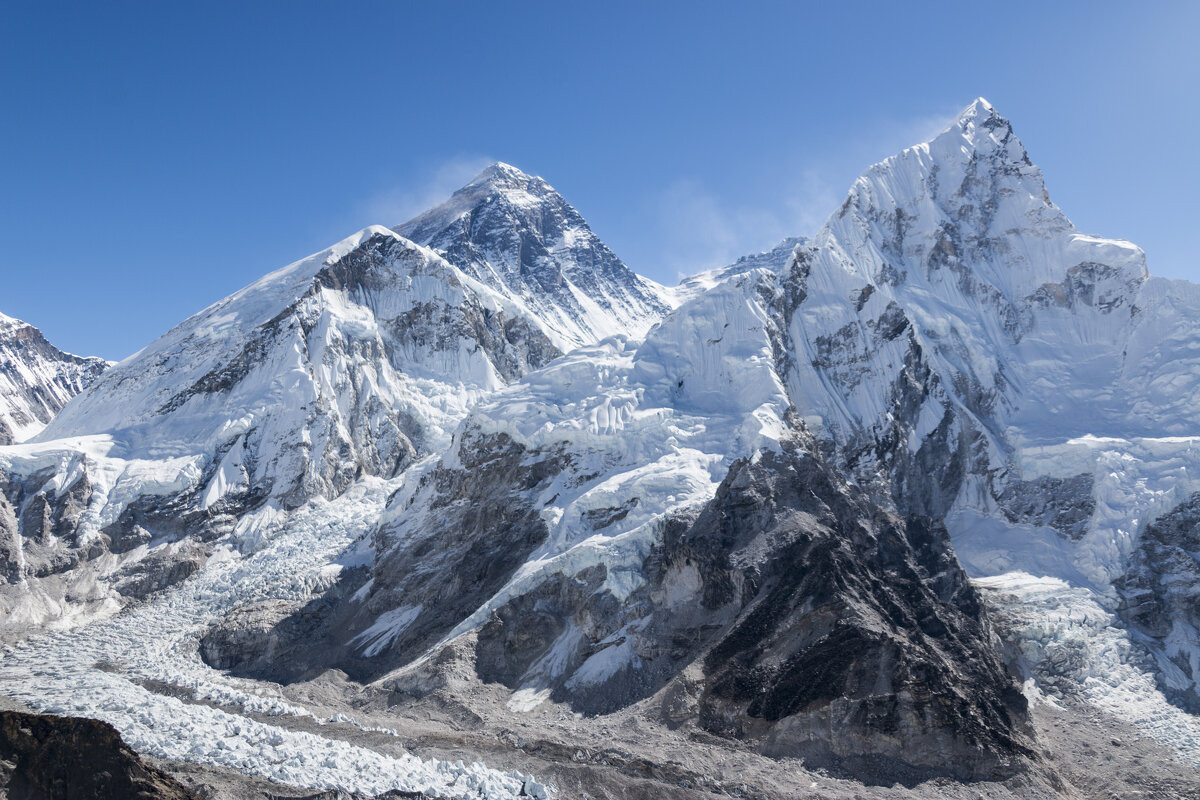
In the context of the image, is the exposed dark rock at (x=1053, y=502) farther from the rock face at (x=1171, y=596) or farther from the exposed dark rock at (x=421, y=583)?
the exposed dark rock at (x=421, y=583)

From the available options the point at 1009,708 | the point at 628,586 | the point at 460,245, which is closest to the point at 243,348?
the point at 460,245

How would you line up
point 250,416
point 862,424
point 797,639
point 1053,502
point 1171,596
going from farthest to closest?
point 250,416, point 862,424, point 1053,502, point 1171,596, point 797,639

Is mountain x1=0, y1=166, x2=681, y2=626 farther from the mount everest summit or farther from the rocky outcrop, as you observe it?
the rocky outcrop

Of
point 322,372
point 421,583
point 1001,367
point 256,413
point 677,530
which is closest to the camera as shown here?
point 677,530

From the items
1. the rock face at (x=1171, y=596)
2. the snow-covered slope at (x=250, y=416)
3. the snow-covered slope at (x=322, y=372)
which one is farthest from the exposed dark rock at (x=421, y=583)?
the rock face at (x=1171, y=596)

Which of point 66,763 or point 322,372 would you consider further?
point 322,372

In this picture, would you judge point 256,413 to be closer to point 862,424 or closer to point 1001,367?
point 862,424

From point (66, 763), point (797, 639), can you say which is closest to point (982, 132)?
point (797, 639)
